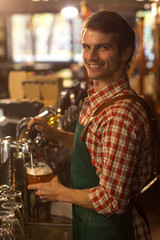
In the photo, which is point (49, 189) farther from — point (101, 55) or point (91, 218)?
point (101, 55)

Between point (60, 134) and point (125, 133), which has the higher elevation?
point (125, 133)

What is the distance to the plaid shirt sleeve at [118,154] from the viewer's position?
1249 millimetres

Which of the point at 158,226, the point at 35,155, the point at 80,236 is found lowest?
the point at 158,226

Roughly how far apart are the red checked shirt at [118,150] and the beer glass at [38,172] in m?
0.22

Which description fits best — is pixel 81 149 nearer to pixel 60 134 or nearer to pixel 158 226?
pixel 60 134

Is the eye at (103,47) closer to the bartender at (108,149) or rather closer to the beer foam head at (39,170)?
the bartender at (108,149)

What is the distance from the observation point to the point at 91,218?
4.79 ft

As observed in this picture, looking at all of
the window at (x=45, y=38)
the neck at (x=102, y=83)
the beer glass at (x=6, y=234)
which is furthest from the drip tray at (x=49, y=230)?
the window at (x=45, y=38)

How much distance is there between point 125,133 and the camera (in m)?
1.25

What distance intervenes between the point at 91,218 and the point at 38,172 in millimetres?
277

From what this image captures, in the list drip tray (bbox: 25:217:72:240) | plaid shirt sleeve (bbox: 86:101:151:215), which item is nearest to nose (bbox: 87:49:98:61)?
plaid shirt sleeve (bbox: 86:101:151:215)

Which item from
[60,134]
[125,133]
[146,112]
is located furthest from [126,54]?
[60,134]

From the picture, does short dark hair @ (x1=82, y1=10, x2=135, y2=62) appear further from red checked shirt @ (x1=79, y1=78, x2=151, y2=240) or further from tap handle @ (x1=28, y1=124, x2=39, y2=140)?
tap handle @ (x1=28, y1=124, x2=39, y2=140)

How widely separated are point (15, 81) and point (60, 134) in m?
2.37
